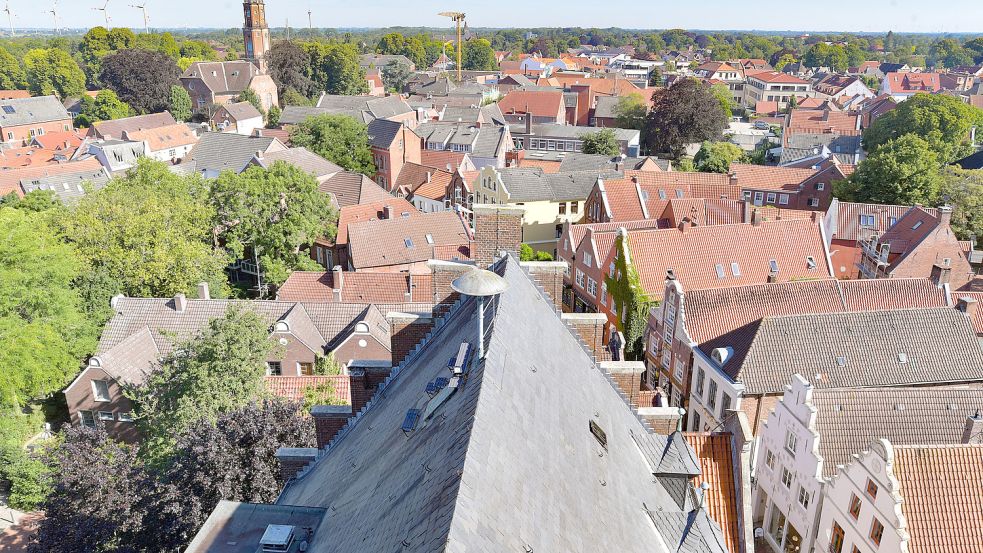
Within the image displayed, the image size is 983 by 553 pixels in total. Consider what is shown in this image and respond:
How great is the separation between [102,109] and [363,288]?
87042mm

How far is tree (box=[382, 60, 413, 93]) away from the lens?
16212cm

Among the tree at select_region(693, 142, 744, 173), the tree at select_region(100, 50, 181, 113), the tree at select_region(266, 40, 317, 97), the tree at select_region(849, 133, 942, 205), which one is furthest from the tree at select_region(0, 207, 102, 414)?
the tree at select_region(266, 40, 317, 97)

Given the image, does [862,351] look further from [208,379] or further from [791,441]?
[208,379]

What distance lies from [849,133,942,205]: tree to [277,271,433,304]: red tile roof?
3706 cm

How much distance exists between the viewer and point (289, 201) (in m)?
46.0

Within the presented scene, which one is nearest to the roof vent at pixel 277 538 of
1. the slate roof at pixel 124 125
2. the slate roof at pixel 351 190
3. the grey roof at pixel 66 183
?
the slate roof at pixel 351 190

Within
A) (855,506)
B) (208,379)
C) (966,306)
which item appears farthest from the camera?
(966,306)

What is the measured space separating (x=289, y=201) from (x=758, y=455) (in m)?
34.2

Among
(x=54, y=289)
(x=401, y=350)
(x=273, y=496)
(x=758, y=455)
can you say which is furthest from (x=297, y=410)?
(x=54, y=289)

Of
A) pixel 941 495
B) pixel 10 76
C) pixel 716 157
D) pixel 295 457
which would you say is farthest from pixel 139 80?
pixel 941 495

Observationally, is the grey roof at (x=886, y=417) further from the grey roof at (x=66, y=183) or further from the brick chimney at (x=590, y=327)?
the grey roof at (x=66, y=183)

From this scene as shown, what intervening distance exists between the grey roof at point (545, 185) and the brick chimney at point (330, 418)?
39693mm

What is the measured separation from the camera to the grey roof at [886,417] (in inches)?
868

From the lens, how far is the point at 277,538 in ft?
34.9
